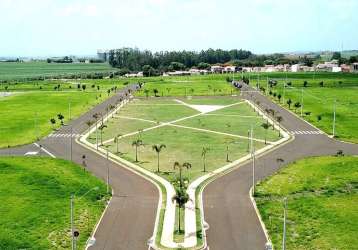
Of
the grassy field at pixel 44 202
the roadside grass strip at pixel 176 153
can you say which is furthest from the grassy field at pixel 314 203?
the grassy field at pixel 44 202

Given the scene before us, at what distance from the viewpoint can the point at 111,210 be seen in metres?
53.6

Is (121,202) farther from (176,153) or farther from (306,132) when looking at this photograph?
(306,132)

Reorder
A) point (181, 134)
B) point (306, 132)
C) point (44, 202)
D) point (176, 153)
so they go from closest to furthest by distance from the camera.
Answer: point (44, 202), point (176, 153), point (181, 134), point (306, 132)

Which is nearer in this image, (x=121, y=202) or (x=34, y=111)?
(x=121, y=202)

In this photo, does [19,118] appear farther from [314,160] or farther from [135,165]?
[314,160]

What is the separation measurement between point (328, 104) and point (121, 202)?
95.8 metres

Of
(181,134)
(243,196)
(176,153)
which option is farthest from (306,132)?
(243,196)

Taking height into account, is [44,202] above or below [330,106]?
below

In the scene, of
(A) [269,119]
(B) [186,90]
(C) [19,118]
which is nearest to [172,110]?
(A) [269,119]

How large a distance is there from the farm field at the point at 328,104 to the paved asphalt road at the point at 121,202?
44691 mm

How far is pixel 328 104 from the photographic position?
13762 cm

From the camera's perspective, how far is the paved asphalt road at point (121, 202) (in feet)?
151

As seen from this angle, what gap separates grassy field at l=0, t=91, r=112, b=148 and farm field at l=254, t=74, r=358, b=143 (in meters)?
56.6

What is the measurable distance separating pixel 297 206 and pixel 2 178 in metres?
36.4
